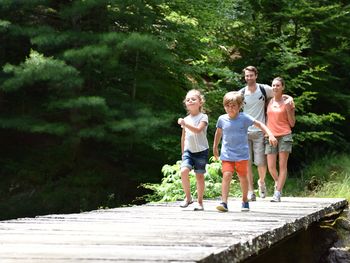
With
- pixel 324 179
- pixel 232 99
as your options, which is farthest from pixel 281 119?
pixel 324 179

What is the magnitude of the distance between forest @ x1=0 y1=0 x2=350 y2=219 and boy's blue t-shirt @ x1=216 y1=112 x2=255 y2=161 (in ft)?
24.5

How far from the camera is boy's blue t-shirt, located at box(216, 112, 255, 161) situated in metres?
6.62

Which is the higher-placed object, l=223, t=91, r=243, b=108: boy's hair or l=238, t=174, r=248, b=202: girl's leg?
l=223, t=91, r=243, b=108: boy's hair

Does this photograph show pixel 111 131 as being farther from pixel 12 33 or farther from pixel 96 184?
pixel 12 33

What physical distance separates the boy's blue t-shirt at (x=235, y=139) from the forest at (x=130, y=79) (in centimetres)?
745

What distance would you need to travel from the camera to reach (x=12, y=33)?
15305mm

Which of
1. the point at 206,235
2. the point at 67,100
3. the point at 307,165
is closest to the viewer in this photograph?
the point at 206,235

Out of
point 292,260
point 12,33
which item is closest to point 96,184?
point 12,33

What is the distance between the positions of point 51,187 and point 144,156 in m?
2.56

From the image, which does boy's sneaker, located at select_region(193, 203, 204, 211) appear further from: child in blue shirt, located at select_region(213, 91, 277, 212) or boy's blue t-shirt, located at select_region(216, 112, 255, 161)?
boy's blue t-shirt, located at select_region(216, 112, 255, 161)

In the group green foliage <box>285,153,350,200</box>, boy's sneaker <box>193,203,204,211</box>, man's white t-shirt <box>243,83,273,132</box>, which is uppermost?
man's white t-shirt <box>243,83,273,132</box>

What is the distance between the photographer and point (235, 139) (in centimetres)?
664

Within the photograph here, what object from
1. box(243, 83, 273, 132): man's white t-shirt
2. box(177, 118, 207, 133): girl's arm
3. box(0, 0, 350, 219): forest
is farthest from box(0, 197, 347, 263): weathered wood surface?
box(0, 0, 350, 219): forest

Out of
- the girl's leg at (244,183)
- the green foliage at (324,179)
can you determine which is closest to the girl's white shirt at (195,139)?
the girl's leg at (244,183)
